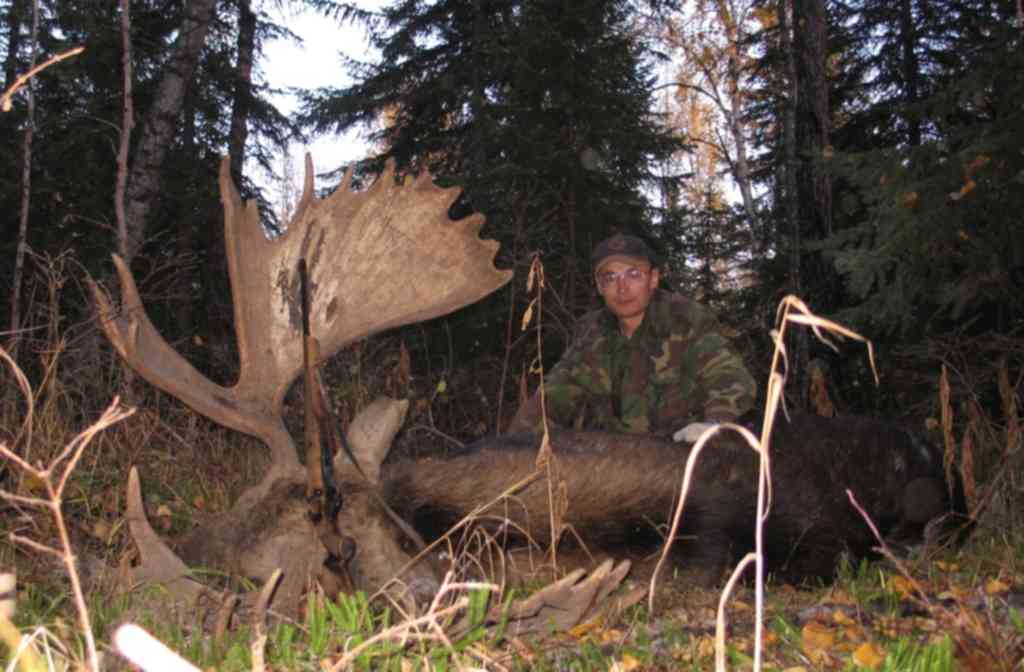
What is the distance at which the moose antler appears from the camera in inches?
151

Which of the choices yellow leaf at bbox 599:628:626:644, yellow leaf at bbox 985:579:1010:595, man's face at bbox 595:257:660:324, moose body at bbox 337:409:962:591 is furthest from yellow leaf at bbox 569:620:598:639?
man's face at bbox 595:257:660:324

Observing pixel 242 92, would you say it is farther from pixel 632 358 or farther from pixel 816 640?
pixel 816 640

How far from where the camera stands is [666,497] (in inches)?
147

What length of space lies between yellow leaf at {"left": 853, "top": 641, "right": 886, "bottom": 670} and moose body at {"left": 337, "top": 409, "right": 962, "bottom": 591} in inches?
43.8

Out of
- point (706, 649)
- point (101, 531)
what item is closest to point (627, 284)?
point (101, 531)

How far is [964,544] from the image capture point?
4258 mm

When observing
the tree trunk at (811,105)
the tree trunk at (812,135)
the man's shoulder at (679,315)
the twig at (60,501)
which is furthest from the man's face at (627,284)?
the tree trunk at (811,105)

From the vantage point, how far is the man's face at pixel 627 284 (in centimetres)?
534

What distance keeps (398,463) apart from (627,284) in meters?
1.99

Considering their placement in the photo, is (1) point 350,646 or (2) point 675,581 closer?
(1) point 350,646

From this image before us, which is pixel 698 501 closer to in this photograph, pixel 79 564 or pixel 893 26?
pixel 79 564

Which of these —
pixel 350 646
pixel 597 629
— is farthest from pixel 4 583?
pixel 597 629

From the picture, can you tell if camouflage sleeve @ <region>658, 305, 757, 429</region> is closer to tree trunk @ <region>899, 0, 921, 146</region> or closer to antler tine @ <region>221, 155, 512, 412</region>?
antler tine @ <region>221, 155, 512, 412</region>

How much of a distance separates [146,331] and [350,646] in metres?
1.85
